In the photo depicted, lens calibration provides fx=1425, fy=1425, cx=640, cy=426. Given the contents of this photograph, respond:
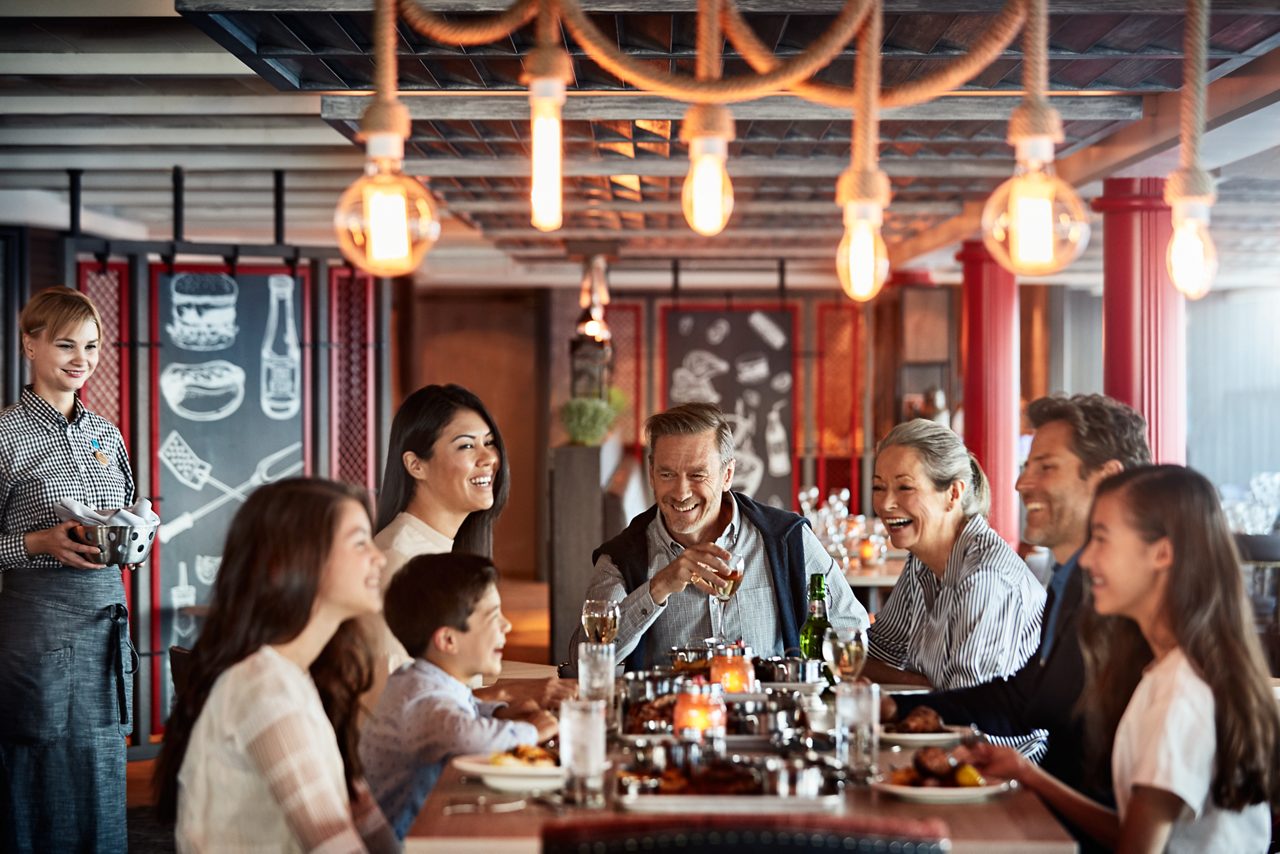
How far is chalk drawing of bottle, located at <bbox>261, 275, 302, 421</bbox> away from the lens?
703 cm

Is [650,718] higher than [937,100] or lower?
lower

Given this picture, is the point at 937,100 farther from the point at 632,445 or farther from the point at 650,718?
the point at 632,445

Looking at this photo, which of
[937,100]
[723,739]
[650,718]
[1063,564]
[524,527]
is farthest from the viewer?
[524,527]

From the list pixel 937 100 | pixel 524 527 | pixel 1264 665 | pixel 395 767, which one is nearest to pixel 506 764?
pixel 395 767

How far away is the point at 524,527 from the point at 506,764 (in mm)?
12245

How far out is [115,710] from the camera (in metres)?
4.58

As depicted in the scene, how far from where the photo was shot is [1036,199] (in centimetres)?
240

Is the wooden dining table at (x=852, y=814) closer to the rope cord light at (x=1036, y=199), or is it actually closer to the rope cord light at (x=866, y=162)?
the rope cord light at (x=1036, y=199)

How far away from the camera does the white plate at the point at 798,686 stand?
3193mm

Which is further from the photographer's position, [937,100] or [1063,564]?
[937,100]

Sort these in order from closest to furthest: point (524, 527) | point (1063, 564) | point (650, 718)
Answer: point (650, 718) → point (1063, 564) → point (524, 527)

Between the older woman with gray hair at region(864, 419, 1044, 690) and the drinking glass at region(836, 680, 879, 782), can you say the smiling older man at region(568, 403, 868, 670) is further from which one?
the drinking glass at region(836, 680, 879, 782)

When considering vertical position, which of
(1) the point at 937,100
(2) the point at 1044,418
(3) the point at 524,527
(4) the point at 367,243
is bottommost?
(3) the point at 524,527

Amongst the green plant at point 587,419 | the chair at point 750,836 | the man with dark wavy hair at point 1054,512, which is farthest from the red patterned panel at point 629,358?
the chair at point 750,836
